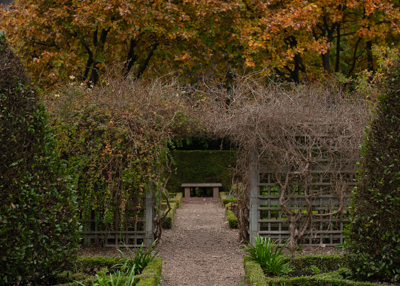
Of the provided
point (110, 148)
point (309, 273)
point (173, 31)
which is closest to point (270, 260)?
point (309, 273)

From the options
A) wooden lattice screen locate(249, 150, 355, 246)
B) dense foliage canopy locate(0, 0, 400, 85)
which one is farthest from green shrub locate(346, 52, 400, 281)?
dense foliage canopy locate(0, 0, 400, 85)

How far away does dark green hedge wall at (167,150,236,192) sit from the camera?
14.5 m

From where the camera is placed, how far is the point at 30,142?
13.2 feet

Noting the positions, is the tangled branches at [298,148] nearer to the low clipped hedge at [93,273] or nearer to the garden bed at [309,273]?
the garden bed at [309,273]

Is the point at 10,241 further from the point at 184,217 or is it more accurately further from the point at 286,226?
the point at 184,217

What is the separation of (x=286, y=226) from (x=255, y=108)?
2.22 metres

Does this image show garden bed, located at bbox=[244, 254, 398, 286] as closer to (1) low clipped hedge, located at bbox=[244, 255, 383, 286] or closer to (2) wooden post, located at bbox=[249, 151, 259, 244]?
(1) low clipped hedge, located at bbox=[244, 255, 383, 286]

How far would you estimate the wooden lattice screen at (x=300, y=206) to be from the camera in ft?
22.3

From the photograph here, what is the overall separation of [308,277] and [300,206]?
233 cm

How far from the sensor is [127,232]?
6809 mm

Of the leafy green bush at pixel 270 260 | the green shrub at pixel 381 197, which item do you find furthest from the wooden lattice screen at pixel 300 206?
the green shrub at pixel 381 197

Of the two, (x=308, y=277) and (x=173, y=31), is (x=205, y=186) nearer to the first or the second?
(x=173, y=31)

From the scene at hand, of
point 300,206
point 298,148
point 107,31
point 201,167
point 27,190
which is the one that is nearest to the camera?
point 27,190

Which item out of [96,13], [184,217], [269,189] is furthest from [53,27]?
[269,189]
